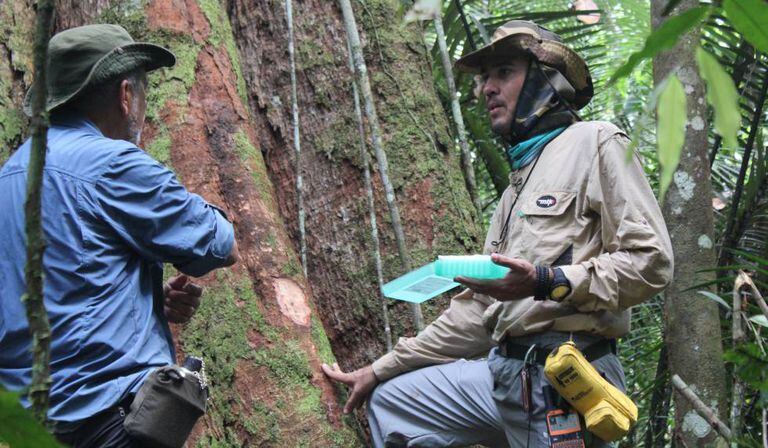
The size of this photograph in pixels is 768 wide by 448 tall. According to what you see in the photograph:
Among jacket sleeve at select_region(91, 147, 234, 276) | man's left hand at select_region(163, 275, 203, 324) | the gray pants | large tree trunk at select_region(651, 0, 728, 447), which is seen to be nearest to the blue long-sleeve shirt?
jacket sleeve at select_region(91, 147, 234, 276)

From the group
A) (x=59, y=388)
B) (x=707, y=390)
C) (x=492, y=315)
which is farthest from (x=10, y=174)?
(x=707, y=390)

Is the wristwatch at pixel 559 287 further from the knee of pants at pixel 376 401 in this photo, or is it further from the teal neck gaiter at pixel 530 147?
the knee of pants at pixel 376 401

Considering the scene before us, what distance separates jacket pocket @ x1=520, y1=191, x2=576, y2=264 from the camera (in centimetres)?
325

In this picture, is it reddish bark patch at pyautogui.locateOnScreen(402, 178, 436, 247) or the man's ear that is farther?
reddish bark patch at pyautogui.locateOnScreen(402, 178, 436, 247)

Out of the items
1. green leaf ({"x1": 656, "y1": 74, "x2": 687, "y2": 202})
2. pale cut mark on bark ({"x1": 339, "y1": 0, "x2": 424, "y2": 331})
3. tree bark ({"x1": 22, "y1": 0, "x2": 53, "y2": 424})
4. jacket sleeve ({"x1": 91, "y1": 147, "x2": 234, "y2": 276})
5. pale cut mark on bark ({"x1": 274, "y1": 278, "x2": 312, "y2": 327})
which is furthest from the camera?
pale cut mark on bark ({"x1": 339, "y1": 0, "x2": 424, "y2": 331})

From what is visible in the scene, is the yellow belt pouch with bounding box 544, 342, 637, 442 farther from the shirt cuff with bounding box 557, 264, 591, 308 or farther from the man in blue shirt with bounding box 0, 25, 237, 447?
the man in blue shirt with bounding box 0, 25, 237, 447

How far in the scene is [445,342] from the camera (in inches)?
144

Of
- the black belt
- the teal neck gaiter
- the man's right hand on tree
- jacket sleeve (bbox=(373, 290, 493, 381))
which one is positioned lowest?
the man's right hand on tree

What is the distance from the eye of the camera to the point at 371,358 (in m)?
4.11

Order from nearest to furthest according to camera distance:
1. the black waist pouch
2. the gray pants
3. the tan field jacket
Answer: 1. the black waist pouch
2. the tan field jacket
3. the gray pants

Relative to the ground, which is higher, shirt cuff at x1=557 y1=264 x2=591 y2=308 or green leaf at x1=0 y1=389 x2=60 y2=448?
green leaf at x1=0 y1=389 x2=60 y2=448

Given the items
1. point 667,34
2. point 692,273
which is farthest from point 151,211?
point 692,273

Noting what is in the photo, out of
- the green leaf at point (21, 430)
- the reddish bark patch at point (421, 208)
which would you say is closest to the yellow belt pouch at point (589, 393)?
the reddish bark patch at point (421, 208)

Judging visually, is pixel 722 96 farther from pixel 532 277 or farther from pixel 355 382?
pixel 355 382
